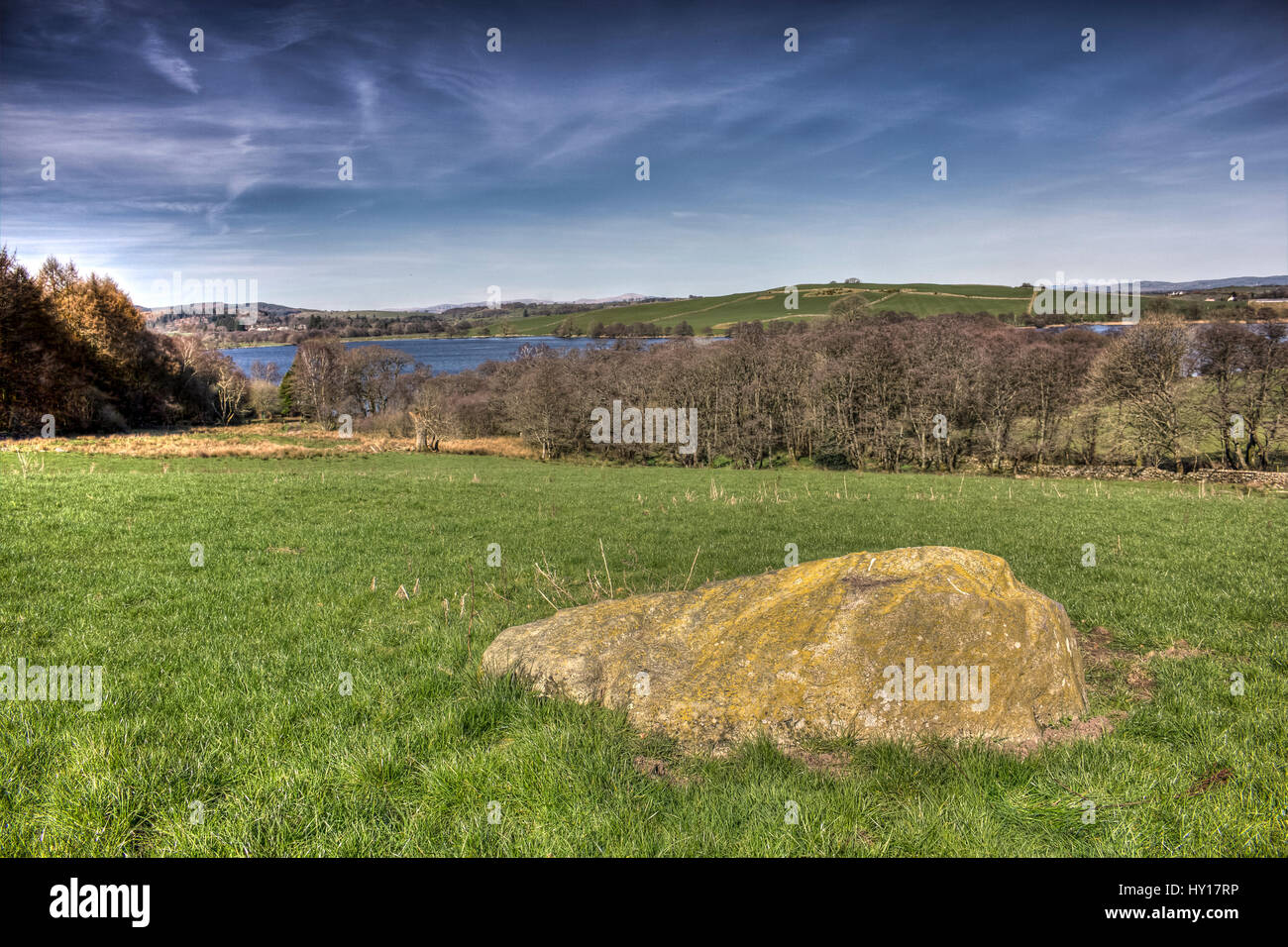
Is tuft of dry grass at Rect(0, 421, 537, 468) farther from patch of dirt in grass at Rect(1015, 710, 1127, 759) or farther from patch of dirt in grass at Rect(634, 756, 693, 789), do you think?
patch of dirt in grass at Rect(1015, 710, 1127, 759)

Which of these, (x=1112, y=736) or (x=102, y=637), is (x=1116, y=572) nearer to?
(x=1112, y=736)

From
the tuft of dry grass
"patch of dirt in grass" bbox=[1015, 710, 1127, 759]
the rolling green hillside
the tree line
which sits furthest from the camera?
the rolling green hillside

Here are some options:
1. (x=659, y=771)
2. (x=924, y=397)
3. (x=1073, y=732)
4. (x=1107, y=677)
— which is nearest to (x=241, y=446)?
(x=659, y=771)

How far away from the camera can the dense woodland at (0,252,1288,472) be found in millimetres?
47906

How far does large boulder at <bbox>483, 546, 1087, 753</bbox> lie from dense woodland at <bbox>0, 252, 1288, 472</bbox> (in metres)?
46.0

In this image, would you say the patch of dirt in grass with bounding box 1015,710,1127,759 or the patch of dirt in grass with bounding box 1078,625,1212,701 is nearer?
the patch of dirt in grass with bounding box 1015,710,1127,759

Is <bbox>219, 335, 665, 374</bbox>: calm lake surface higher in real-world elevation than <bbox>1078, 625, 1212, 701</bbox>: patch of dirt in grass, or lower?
higher

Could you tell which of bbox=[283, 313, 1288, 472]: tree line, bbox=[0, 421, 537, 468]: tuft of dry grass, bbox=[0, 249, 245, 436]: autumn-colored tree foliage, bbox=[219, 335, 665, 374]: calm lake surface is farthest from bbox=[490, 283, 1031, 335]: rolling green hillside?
bbox=[0, 249, 245, 436]: autumn-colored tree foliage

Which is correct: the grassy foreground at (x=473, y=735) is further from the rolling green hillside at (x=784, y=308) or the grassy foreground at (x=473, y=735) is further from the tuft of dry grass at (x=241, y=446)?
the rolling green hillside at (x=784, y=308)

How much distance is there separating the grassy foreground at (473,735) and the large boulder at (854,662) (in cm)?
27

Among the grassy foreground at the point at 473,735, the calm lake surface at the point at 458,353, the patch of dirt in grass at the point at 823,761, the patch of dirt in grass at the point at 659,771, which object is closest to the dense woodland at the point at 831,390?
the calm lake surface at the point at 458,353

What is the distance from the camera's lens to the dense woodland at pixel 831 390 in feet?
157
